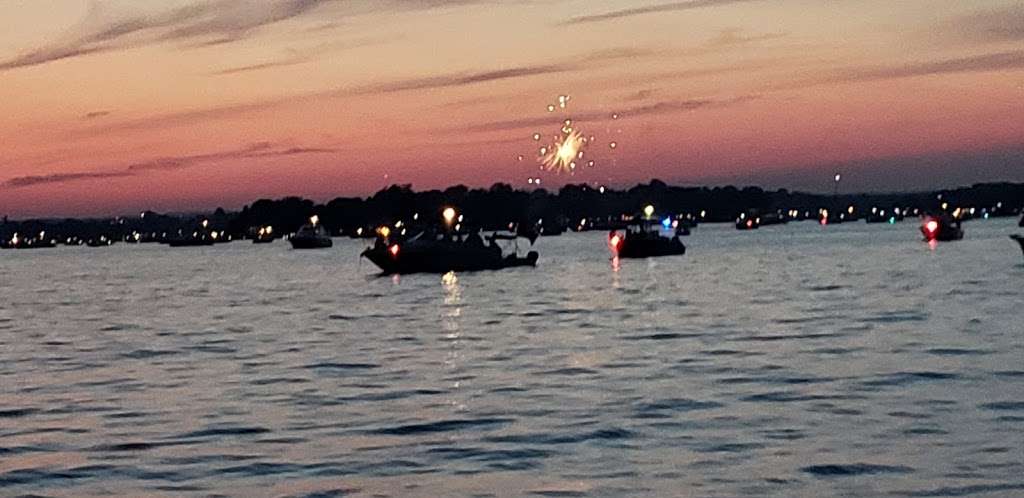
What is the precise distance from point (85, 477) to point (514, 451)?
623cm

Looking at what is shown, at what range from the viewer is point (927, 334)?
5025 centimetres

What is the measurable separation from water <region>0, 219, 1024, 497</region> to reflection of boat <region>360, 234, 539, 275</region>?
4270 centimetres

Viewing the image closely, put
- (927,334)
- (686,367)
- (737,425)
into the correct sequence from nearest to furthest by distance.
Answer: (737,425), (686,367), (927,334)

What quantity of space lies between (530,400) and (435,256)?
8478 centimetres

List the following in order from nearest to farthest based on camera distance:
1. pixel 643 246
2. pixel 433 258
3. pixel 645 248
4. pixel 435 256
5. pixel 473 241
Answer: pixel 435 256
pixel 433 258
pixel 473 241
pixel 643 246
pixel 645 248

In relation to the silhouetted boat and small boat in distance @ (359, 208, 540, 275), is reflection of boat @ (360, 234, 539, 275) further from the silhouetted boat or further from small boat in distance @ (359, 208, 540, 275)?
the silhouetted boat

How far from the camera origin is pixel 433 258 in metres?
118

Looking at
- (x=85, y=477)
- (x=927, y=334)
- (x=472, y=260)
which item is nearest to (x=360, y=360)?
(x=927, y=334)

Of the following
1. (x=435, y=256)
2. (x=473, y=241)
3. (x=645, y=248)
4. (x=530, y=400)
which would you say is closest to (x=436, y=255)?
(x=435, y=256)

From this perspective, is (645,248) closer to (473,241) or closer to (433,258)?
(473,241)

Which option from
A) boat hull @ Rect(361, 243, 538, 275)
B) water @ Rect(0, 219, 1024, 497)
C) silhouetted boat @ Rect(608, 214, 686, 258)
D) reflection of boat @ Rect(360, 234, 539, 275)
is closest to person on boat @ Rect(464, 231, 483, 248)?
reflection of boat @ Rect(360, 234, 539, 275)

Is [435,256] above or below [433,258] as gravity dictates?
above

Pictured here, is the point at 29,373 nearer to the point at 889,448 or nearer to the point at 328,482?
Result: the point at 328,482

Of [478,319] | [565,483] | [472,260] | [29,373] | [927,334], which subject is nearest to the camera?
[565,483]
